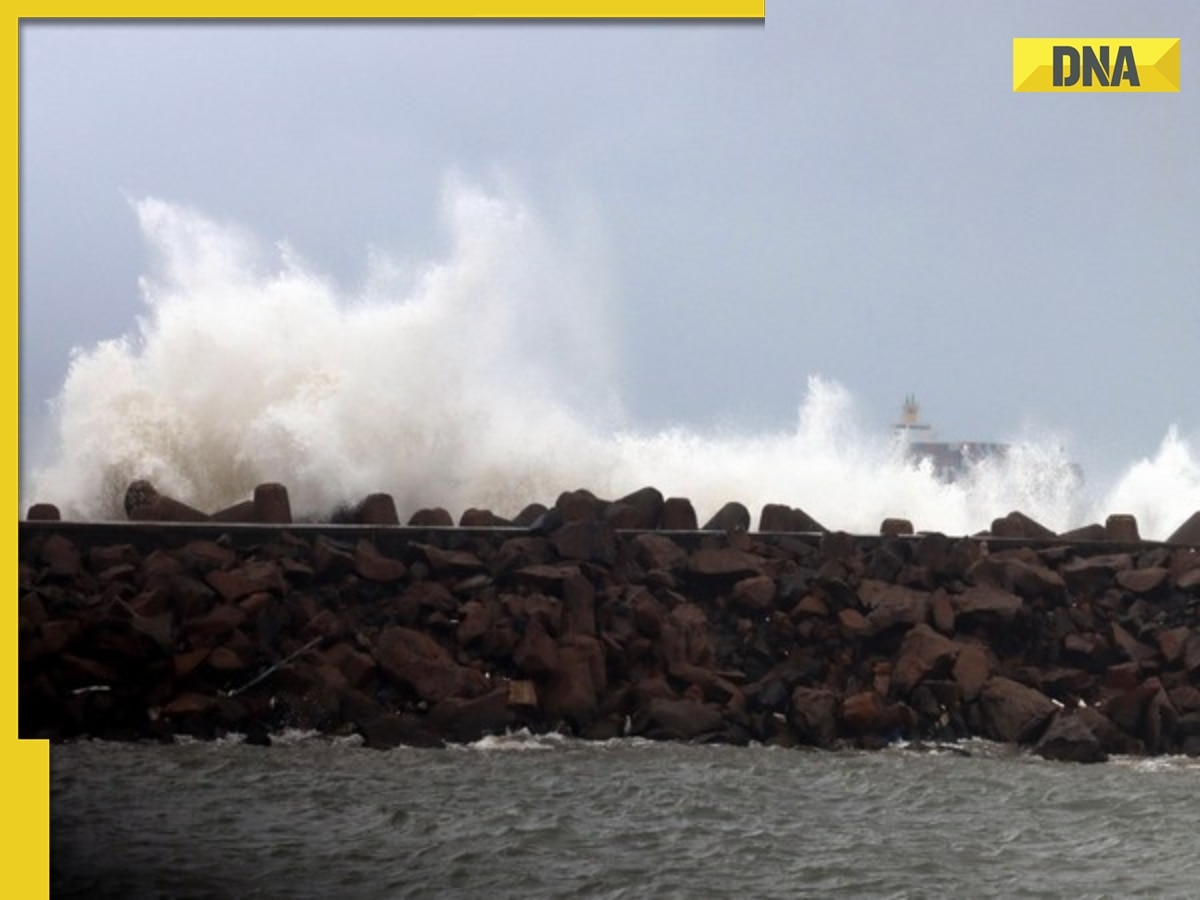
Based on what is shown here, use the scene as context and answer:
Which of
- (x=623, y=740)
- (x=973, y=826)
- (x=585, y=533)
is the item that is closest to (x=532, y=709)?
(x=623, y=740)

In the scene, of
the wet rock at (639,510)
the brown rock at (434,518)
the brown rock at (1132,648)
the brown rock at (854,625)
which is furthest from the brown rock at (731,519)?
the brown rock at (1132,648)

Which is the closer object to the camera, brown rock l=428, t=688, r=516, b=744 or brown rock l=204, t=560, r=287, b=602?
brown rock l=428, t=688, r=516, b=744

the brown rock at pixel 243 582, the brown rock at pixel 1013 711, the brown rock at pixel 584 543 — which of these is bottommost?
the brown rock at pixel 1013 711

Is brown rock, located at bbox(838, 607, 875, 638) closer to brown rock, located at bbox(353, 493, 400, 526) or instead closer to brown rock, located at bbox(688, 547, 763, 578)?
brown rock, located at bbox(688, 547, 763, 578)

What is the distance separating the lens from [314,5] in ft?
10.8

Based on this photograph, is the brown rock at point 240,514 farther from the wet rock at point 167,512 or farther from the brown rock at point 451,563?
the brown rock at point 451,563

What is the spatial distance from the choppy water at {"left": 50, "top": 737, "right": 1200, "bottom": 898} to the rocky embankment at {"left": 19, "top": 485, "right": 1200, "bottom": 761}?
→ 0.22 meters

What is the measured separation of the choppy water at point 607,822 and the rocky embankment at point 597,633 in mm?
220

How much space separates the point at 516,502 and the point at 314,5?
6.96 meters

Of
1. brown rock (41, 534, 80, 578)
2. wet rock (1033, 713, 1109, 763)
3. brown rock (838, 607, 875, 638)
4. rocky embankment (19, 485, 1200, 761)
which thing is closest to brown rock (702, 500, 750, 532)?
rocky embankment (19, 485, 1200, 761)

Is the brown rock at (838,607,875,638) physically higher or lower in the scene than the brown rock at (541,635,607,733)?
higher

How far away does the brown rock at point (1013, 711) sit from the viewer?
6418mm

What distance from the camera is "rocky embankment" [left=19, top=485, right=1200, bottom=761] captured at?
244 inches

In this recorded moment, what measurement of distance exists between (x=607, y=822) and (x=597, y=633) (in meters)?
2.07
